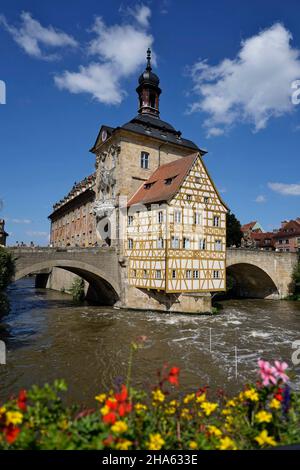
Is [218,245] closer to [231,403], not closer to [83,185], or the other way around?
[231,403]

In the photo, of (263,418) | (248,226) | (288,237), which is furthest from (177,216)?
(248,226)

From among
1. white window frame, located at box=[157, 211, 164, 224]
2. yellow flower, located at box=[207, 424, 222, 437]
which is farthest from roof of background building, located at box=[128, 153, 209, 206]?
yellow flower, located at box=[207, 424, 222, 437]

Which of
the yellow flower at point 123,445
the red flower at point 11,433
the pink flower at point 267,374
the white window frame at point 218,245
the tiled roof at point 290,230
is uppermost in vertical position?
the tiled roof at point 290,230

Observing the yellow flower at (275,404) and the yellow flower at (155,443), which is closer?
the yellow flower at (155,443)

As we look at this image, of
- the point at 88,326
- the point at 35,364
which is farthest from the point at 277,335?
the point at 35,364

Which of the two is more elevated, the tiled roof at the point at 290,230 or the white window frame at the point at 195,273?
the tiled roof at the point at 290,230

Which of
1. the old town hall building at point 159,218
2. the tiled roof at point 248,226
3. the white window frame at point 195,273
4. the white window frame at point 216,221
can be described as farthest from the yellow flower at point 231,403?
the tiled roof at point 248,226

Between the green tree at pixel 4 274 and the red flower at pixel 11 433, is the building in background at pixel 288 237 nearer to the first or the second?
the green tree at pixel 4 274

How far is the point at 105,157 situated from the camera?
89.3 feet

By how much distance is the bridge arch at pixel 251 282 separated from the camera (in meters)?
30.4

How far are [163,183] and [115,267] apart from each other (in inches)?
278

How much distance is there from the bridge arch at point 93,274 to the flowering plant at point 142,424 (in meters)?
16.9
